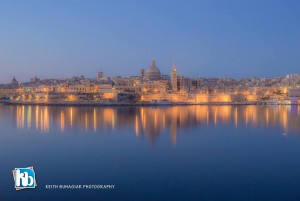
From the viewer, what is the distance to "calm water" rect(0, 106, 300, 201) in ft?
11.3

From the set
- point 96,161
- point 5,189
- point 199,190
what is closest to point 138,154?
point 96,161

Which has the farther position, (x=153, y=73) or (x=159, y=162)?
(x=153, y=73)

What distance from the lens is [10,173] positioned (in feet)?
13.3

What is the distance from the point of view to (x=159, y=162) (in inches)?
186

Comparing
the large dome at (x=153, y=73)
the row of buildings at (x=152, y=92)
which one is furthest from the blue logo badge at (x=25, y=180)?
the large dome at (x=153, y=73)

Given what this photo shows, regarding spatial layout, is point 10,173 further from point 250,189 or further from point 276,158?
point 276,158

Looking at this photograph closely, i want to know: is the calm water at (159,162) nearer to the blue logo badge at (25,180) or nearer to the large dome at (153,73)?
the blue logo badge at (25,180)

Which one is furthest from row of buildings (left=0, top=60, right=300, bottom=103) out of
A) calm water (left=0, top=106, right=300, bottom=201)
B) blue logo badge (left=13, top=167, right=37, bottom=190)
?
blue logo badge (left=13, top=167, right=37, bottom=190)

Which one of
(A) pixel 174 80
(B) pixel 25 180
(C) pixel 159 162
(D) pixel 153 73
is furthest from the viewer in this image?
(D) pixel 153 73

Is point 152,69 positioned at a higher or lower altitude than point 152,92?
higher

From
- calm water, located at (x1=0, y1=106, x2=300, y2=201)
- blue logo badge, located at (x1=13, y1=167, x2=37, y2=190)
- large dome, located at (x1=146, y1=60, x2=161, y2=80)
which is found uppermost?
large dome, located at (x1=146, y1=60, x2=161, y2=80)

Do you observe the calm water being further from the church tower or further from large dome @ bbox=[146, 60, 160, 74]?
large dome @ bbox=[146, 60, 160, 74]

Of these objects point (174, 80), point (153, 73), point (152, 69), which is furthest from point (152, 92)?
point (152, 69)

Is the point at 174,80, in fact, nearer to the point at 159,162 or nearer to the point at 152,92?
the point at 152,92
